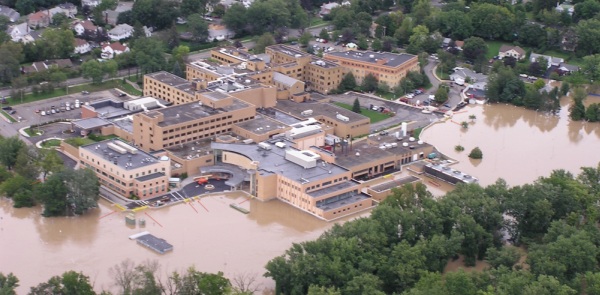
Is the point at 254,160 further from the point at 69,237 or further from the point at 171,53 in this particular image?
the point at 171,53

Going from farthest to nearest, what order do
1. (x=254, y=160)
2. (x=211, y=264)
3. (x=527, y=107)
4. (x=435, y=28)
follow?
(x=435, y=28), (x=527, y=107), (x=254, y=160), (x=211, y=264)

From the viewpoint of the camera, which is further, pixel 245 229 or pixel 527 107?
pixel 527 107

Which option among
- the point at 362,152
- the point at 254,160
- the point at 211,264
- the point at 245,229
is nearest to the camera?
the point at 211,264

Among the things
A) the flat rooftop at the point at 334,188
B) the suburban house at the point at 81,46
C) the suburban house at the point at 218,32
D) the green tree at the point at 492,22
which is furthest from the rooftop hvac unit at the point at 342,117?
the green tree at the point at 492,22

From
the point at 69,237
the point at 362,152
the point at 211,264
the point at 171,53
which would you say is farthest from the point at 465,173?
the point at 171,53

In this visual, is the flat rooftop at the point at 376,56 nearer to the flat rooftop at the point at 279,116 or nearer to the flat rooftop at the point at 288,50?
the flat rooftop at the point at 288,50

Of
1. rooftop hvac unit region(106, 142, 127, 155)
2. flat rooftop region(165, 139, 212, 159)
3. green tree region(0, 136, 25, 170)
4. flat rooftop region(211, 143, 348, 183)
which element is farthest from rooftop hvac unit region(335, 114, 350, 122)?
green tree region(0, 136, 25, 170)
